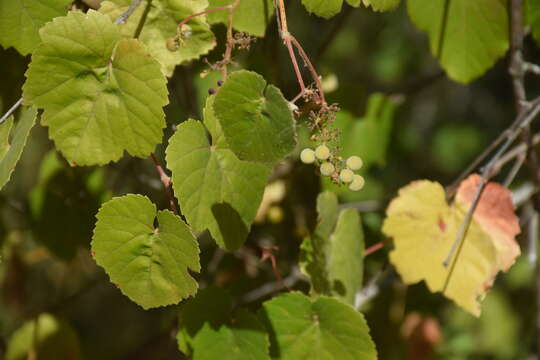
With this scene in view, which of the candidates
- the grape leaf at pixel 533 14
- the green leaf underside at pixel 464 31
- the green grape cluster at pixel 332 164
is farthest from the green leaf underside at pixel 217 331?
the grape leaf at pixel 533 14

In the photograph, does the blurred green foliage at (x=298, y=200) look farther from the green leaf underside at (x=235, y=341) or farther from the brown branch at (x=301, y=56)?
the brown branch at (x=301, y=56)

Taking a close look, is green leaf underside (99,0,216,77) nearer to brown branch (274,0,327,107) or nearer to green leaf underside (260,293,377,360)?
brown branch (274,0,327,107)

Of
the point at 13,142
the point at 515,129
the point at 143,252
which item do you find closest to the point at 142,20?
the point at 13,142

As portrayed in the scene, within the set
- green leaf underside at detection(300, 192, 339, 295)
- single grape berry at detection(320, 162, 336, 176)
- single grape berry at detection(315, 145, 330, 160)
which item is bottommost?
green leaf underside at detection(300, 192, 339, 295)

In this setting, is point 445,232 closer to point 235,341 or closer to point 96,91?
point 235,341

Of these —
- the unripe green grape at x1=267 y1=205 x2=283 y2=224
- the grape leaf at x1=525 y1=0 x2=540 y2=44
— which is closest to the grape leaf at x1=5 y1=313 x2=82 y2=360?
the unripe green grape at x1=267 y1=205 x2=283 y2=224
